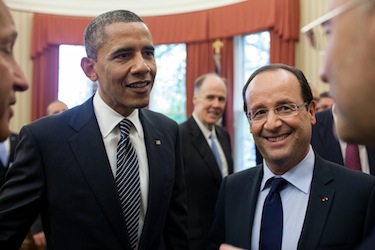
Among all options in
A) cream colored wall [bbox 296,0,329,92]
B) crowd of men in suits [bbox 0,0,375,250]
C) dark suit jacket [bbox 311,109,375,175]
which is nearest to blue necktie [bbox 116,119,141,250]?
crowd of men in suits [bbox 0,0,375,250]

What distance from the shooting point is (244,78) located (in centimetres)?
712

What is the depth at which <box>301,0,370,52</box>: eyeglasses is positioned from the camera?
3.23 ft

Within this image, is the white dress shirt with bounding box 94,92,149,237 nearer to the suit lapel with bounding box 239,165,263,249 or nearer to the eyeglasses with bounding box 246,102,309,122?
the suit lapel with bounding box 239,165,263,249

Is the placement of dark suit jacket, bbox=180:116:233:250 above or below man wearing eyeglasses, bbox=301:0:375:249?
below

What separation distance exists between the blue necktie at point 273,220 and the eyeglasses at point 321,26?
2.50ft

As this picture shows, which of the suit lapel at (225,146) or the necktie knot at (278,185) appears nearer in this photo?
the necktie knot at (278,185)

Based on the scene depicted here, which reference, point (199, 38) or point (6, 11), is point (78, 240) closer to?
point (6, 11)

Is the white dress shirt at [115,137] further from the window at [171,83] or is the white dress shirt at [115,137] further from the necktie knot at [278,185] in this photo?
the window at [171,83]

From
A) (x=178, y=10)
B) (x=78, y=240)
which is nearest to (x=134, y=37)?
(x=78, y=240)

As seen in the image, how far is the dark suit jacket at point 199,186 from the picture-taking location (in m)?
3.36

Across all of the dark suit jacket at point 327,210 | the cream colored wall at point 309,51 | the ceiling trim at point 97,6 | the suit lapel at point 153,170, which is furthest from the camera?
the ceiling trim at point 97,6

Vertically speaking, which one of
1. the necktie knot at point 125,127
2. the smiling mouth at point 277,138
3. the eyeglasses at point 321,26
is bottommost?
the smiling mouth at point 277,138

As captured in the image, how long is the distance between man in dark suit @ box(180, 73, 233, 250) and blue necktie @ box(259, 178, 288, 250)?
1651 millimetres

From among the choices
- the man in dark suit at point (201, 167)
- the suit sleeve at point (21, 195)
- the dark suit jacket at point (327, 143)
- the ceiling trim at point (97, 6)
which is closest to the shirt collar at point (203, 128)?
the man in dark suit at point (201, 167)
